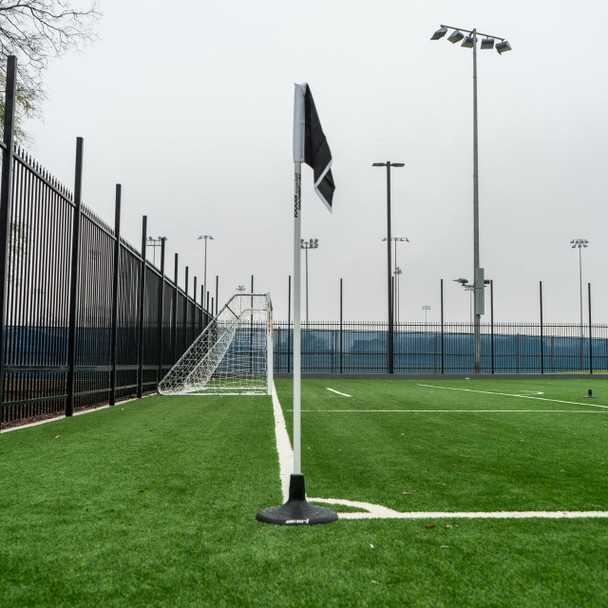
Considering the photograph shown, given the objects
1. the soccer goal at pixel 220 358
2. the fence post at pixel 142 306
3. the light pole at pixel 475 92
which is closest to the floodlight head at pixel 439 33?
the light pole at pixel 475 92

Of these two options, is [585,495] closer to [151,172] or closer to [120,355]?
[120,355]

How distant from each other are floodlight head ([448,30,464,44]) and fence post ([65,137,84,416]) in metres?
22.1

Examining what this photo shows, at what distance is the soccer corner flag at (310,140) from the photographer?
370 centimetres

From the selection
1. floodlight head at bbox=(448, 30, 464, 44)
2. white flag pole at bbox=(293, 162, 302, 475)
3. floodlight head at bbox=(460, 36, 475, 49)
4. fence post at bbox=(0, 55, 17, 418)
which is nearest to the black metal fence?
fence post at bbox=(0, 55, 17, 418)

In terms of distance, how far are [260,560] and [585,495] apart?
2397 millimetres

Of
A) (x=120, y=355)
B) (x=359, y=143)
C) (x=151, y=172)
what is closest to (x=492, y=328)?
(x=359, y=143)

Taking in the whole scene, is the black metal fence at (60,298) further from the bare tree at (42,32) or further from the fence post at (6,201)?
the bare tree at (42,32)

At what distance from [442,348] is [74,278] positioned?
26878mm

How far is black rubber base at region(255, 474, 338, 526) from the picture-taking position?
315 centimetres

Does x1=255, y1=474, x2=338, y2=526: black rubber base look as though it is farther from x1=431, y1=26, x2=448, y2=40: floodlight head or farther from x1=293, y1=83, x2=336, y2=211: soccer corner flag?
x1=431, y1=26, x2=448, y2=40: floodlight head

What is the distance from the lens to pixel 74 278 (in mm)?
9484

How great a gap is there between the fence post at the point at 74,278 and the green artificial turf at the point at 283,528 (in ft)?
9.89

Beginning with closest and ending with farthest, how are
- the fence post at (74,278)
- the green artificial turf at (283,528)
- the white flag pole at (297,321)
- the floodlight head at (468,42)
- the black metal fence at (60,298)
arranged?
the green artificial turf at (283,528), the white flag pole at (297,321), the black metal fence at (60,298), the fence post at (74,278), the floodlight head at (468,42)

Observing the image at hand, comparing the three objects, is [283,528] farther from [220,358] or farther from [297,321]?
[220,358]
